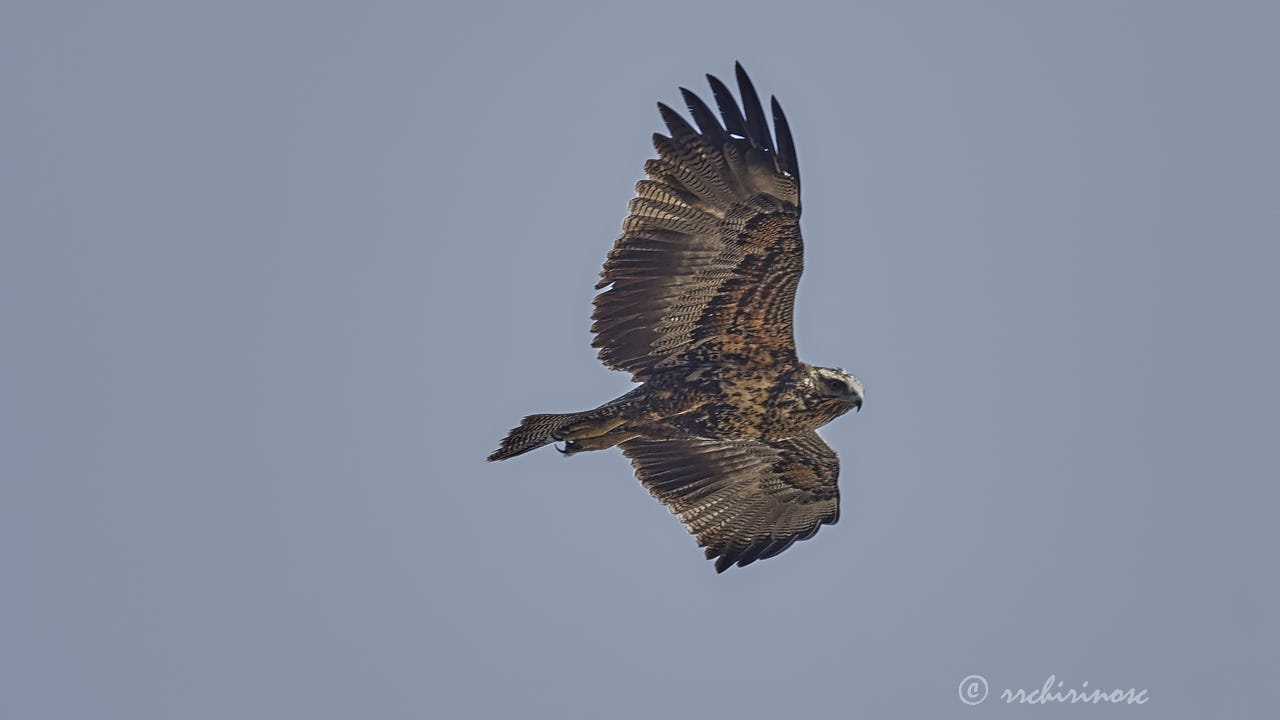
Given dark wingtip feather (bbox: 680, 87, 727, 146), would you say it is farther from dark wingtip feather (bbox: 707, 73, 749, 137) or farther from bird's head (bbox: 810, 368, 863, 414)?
bird's head (bbox: 810, 368, 863, 414)

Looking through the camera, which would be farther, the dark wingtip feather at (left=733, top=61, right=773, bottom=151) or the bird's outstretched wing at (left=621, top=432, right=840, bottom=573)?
the bird's outstretched wing at (left=621, top=432, right=840, bottom=573)

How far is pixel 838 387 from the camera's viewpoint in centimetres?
1437

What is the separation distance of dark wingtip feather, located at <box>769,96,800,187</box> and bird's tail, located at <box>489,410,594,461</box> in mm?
2629

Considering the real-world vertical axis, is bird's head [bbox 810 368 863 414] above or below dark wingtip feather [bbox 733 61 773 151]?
below

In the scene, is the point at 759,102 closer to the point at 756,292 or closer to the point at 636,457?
the point at 756,292

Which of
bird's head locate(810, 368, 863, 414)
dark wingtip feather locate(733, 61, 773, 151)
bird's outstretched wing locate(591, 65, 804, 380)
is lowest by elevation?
bird's head locate(810, 368, 863, 414)

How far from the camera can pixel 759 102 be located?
543 inches

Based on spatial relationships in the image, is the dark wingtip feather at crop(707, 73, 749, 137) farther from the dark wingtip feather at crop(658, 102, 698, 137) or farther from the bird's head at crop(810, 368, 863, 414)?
the bird's head at crop(810, 368, 863, 414)

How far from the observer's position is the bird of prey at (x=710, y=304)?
45.7 ft

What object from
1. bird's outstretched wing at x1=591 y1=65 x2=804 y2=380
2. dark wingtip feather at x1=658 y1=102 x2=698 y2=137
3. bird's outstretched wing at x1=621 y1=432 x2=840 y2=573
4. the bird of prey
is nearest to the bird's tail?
the bird of prey

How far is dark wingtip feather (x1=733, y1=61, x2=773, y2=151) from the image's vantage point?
1374cm

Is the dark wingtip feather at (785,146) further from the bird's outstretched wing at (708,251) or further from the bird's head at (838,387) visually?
the bird's head at (838,387)

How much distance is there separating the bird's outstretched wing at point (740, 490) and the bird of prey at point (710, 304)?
36 centimetres

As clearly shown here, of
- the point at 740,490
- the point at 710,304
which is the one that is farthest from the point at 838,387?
the point at 740,490
